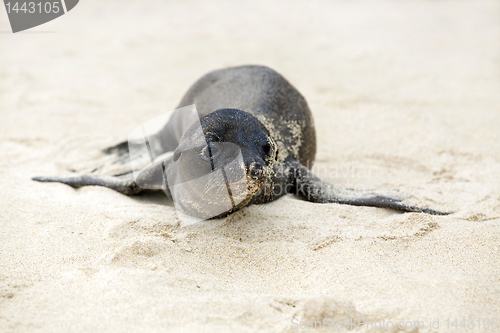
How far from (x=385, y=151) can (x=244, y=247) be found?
2.44 metres

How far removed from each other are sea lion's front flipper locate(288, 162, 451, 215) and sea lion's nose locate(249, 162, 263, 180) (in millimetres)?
1041

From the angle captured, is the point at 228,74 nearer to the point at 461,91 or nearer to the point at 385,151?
the point at 385,151

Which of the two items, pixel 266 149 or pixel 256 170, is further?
pixel 266 149

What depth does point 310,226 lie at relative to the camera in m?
2.65

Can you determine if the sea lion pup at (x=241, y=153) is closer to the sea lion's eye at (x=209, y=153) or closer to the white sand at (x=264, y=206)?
the sea lion's eye at (x=209, y=153)

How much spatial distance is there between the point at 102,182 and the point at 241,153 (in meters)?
1.65

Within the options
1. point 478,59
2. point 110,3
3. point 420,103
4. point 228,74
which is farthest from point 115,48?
point 478,59

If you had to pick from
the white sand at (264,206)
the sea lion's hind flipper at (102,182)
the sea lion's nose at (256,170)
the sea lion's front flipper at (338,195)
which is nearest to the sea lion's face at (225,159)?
the sea lion's nose at (256,170)

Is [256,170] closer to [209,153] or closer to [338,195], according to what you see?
[209,153]

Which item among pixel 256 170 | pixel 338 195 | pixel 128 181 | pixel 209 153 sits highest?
pixel 209 153

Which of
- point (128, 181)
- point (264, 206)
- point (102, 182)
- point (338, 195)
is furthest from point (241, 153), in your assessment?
point (102, 182)

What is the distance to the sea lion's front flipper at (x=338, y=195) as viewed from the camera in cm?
289

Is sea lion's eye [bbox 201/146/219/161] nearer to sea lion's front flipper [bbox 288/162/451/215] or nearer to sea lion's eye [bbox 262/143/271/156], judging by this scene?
sea lion's eye [bbox 262/143/271/156]

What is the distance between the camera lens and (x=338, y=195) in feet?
10.3
